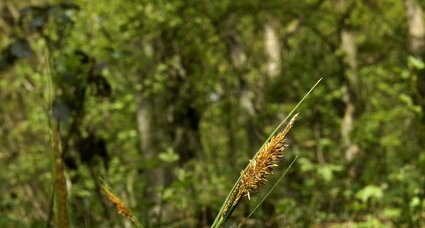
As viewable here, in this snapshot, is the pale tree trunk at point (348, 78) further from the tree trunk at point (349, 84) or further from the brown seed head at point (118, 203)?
the brown seed head at point (118, 203)

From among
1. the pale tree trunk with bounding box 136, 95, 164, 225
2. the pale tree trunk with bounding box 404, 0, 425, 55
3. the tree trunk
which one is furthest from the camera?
the tree trunk

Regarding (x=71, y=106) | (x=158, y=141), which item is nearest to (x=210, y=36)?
(x=158, y=141)

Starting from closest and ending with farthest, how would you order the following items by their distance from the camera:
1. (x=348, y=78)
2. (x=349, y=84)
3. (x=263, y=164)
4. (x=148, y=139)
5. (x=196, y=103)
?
(x=263, y=164) < (x=148, y=139) < (x=196, y=103) < (x=348, y=78) < (x=349, y=84)

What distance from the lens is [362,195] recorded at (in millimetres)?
4328

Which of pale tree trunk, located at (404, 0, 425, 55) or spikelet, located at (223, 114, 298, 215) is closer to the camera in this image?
spikelet, located at (223, 114, 298, 215)

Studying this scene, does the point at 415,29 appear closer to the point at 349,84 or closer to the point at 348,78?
the point at 348,78

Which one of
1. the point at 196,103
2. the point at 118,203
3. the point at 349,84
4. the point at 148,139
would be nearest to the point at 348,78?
the point at 349,84

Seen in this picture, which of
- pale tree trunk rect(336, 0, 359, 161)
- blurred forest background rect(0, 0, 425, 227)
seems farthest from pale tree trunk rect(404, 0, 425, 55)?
pale tree trunk rect(336, 0, 359, 161)

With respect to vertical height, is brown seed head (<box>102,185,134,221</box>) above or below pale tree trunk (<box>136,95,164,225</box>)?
above

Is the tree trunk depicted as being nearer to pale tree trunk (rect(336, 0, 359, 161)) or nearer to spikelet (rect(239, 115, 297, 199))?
pale tree trunk (rect(336, 0, 359, 161))

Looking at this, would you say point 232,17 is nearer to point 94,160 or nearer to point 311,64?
point 311,64

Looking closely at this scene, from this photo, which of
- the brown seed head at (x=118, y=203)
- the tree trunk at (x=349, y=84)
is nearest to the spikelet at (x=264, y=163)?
the brown seed head at (x=118, y=203)

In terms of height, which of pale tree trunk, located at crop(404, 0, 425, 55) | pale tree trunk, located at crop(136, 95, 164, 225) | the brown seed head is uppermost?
pale tree trunk, located at crop(404, 0, 425, 55)

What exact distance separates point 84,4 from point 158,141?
341 cm
